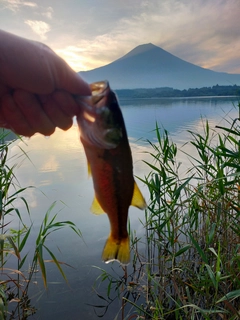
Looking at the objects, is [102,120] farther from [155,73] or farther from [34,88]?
[155,73]

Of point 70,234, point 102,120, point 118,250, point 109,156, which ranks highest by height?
point 102,120

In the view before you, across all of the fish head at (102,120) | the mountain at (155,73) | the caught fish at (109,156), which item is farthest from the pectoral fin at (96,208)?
the mountain at (155,73)

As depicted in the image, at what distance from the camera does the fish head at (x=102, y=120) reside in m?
1.56

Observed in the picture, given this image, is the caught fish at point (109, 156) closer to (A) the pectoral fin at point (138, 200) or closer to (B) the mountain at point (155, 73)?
(A) the pectoral fin at point (138, 200)

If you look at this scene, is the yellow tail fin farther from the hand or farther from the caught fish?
the hand

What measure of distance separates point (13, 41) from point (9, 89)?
1.04ft

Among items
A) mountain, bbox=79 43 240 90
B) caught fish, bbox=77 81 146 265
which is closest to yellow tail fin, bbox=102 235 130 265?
caught fish, bbox=77 81 146 265

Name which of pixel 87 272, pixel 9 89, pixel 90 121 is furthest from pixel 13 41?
pixel 87 272

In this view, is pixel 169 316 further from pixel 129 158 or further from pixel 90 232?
pixel 129 158

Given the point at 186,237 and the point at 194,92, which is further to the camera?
the point at 194,92

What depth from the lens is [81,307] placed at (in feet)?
13.4

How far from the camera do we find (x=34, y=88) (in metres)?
1.80

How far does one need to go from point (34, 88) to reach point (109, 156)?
613 millimetres

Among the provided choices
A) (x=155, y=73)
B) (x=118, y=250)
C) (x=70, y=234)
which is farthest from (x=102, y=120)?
(x=155, y=73)
